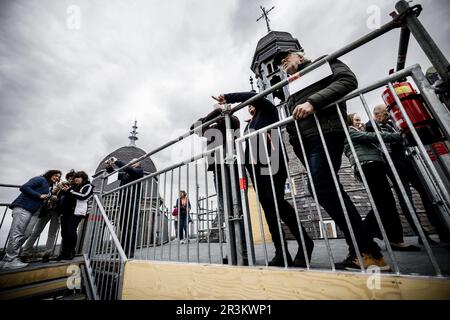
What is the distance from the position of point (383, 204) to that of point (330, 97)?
173 cm

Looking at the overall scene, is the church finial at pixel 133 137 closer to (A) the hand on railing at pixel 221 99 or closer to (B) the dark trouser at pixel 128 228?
(B) the dark trouser at pixel 128 228

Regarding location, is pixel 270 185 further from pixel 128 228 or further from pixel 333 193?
pixel 128 228

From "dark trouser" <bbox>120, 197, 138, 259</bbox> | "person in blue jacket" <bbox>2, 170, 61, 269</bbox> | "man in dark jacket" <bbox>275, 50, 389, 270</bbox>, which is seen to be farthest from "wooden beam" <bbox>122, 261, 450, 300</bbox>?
"person in blue jacket" <bbox>2, 170, 61, 269</bbox>

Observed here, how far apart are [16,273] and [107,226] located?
1.47 metres

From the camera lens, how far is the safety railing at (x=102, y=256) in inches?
109

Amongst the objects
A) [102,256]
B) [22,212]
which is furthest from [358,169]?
[22,212]

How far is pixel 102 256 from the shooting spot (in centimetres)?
306

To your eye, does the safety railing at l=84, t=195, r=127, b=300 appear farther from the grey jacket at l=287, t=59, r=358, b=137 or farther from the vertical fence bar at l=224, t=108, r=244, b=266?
the grey jacket at l=287, t=59, r=358, b=137

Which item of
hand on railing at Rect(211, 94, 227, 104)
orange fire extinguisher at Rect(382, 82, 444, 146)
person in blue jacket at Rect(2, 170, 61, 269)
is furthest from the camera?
person in blue jacket at Rect(2, 170, 61, 269)

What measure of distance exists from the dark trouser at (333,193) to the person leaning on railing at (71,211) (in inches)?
176

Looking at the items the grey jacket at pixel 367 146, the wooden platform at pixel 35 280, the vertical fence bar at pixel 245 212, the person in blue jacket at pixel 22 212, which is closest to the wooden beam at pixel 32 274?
the wooden platform at pixel 35 280

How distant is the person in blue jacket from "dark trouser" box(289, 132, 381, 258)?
15.2ft

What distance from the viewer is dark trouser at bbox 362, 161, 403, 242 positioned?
90.0 inches
